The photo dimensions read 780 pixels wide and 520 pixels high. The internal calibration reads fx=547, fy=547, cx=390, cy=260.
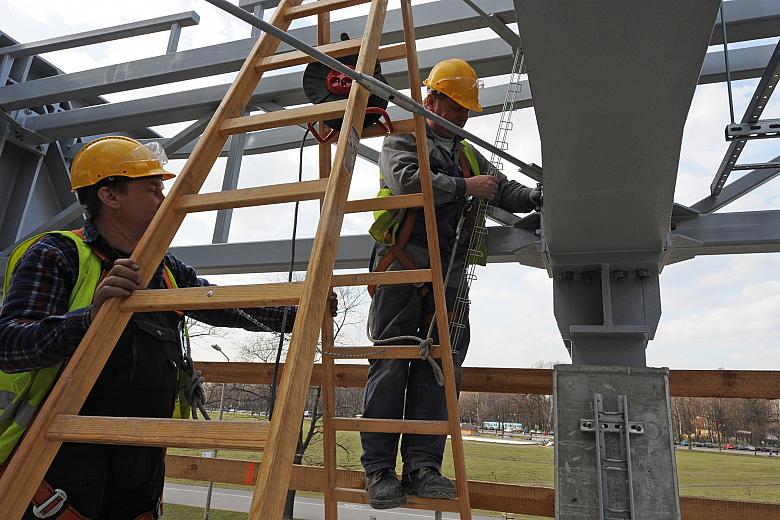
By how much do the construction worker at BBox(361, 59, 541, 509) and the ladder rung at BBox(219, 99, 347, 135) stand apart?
83 centimetres

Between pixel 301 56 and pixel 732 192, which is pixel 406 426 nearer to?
pixel 301 56

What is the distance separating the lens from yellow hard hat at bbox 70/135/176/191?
188cm

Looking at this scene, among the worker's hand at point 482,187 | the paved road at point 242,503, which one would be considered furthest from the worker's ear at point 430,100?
the paved road at point 242,503

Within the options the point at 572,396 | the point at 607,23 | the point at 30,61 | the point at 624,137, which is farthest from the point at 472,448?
the point at 30,61

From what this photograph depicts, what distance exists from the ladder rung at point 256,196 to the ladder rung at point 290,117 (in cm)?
23

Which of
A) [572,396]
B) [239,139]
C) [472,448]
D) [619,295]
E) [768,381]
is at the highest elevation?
[239,139]

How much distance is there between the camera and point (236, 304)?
4.14ft

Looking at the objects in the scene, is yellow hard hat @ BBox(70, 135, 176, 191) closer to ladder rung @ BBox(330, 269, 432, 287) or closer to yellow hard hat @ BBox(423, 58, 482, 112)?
ladder rung @ BBox(330, 269, 432, 287)

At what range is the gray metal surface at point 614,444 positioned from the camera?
2.23m

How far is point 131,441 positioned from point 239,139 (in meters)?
3.36

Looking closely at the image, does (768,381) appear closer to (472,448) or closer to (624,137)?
(624,137)

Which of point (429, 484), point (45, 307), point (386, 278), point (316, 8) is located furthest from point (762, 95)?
point (45, 307)

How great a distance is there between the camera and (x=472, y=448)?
5863mm

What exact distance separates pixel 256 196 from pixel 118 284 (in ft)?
1.37
